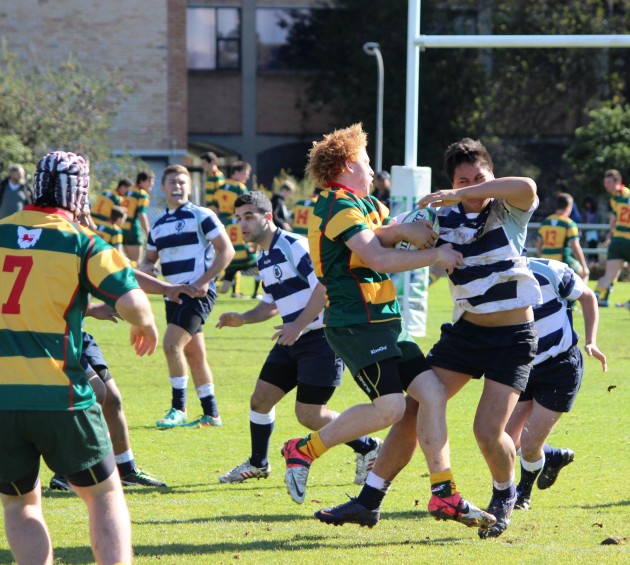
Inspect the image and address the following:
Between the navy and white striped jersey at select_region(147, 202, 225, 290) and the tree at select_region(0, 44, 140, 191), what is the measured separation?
18089 mm

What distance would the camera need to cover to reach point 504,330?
18.5 ft

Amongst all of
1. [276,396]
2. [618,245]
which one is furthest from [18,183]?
[276,396]

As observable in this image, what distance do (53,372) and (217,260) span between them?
469cm

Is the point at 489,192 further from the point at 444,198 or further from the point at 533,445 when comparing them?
the point at 533,445

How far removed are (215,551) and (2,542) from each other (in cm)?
Result: 112

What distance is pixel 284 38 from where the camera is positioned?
3766cm

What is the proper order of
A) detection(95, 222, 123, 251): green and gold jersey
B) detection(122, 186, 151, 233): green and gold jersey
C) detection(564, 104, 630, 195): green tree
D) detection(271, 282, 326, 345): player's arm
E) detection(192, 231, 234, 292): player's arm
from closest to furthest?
1. detection(271, 282, 326, 345): player's arm
2. detection(192, 231, 234, 292): player's arm
3. detection(95, 222, 123, 251): green and gold jersey
4. detection(122, 186, 151, 233): green and gold jersey
5. detection(564, 104, 630, 195): green tree

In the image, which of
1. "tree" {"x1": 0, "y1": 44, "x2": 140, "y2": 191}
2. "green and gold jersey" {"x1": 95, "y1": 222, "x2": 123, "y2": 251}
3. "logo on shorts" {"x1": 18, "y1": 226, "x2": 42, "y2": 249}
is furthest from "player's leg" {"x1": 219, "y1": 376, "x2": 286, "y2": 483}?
"tree" {"x1": 0, "y1": 44, "x2": 140, "y2": 191}

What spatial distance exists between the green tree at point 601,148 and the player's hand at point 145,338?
82.6 feet

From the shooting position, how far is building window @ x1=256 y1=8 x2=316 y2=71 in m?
37.6

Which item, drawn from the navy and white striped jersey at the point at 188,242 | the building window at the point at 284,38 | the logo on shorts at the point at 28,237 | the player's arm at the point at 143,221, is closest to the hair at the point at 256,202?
the navy and white striped jersey at the point at 188,242

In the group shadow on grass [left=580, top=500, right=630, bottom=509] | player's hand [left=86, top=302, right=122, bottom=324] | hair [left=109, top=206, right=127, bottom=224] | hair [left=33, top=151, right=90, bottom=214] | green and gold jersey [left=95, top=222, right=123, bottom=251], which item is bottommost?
green and gold jersey [left=95, top=222, right=123, bottom=251]

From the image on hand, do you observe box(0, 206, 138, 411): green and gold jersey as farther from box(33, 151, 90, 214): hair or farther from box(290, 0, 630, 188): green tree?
box(290, 0, 630, 188): green tree

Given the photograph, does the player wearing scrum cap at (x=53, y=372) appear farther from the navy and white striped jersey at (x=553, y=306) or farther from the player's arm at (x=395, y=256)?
the navy and white striped jersey at (x=553, y=306)
